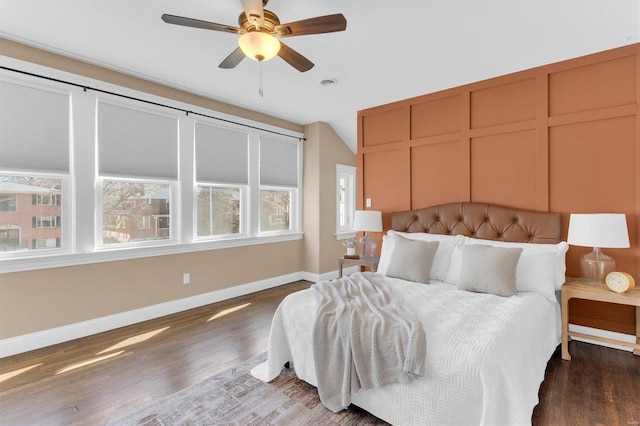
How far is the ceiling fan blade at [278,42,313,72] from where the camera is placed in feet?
7.16

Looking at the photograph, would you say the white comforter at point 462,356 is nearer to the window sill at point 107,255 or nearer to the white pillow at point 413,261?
→ the white pillow at point 413,261

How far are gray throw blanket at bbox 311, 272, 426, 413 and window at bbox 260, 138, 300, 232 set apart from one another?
2912 mm

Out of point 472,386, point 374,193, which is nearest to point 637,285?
point 472,386

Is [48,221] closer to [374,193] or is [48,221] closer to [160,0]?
[160,0]

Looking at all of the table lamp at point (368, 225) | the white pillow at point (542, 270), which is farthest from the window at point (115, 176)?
the white pillow at point (542, 270)

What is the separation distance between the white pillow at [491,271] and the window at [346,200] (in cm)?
310

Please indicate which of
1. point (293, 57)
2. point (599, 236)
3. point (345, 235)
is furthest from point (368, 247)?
point (293, 57)

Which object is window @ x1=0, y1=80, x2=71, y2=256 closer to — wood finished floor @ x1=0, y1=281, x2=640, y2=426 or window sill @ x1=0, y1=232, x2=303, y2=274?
window sill @ x1=0, y1=232, x2=303, y2=274

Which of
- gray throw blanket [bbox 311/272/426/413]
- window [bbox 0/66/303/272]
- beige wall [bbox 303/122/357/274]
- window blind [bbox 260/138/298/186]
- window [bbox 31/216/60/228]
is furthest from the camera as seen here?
Result: beige wall [bbox 303/122/357/274]

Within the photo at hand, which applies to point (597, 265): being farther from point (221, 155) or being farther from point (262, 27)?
point (221, 155)

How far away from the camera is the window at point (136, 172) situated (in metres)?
3.25

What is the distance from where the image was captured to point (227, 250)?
169 inches

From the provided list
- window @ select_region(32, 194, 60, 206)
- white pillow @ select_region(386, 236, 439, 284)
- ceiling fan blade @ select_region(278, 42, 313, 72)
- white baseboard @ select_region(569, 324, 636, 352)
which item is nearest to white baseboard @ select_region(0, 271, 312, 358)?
window @ select_region(32, 194, 60, 206)

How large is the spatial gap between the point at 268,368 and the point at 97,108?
3.08m
